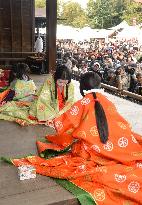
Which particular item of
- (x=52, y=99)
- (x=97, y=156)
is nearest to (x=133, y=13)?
(x=52, y=99)

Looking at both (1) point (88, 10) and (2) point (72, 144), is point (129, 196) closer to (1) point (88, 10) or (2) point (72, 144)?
(2) point (72, 144)

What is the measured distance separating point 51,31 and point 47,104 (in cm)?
496

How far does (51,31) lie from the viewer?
31.4ft

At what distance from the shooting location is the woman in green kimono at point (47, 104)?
16.3 ft

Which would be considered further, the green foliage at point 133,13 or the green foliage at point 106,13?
the green foliage at point 106,13

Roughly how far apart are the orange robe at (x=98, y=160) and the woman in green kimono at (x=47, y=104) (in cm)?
147

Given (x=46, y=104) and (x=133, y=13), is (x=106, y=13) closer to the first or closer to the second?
(x=133, y=13)

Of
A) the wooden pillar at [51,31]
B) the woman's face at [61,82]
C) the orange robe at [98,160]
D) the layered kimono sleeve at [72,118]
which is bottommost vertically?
the orange robe at [98,160]

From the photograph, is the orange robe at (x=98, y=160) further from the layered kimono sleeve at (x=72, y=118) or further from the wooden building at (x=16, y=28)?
Result: the wooden building at (x=16, y=28)

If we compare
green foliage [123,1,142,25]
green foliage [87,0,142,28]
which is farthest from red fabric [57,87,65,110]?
green foliage [87,0,142,28]

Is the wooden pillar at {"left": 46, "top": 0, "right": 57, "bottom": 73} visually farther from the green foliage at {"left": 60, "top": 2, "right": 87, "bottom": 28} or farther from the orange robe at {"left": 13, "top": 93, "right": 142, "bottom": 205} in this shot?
the green foliage at {"left": 60, "top": 2, "right": 87, "bottom": 28}

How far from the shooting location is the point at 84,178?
303cm

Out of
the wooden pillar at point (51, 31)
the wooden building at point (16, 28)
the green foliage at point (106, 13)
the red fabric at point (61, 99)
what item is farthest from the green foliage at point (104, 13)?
the red fabric at point (61, 99)

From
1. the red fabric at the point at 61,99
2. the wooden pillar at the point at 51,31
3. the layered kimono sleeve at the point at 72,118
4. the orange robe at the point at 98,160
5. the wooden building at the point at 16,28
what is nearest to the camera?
the orange robe at the point at 98,160
